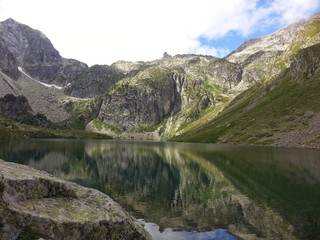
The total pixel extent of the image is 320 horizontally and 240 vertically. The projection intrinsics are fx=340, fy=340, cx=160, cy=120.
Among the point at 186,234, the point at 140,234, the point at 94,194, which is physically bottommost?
the point at 186,234

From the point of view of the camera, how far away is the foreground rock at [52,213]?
64.6 ft

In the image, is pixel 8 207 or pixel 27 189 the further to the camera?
pixel 27 189

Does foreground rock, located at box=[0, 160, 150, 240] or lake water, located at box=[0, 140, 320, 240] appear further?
lake water, located at box=[0, 140, 320, 240]

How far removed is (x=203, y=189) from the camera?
69938 millimetres

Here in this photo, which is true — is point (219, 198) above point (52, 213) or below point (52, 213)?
below

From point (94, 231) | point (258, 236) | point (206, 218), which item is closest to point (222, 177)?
point (206, 218)

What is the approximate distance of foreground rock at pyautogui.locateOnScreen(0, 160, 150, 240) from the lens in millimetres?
19688

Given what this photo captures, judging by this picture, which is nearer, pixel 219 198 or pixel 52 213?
pixel 52 213

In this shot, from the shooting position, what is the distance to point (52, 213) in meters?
22.0

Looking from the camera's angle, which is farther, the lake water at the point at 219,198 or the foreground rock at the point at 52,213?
the lake water at the point at 219,198

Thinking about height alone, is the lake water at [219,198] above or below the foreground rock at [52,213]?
below

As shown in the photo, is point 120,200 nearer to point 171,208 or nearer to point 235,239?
point 171,208

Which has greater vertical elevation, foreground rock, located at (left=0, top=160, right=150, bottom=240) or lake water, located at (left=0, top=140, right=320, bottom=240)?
foreground rock, located at (left=0, top=160, right=150, bottom=240)

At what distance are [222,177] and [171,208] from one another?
35156 millimetres
